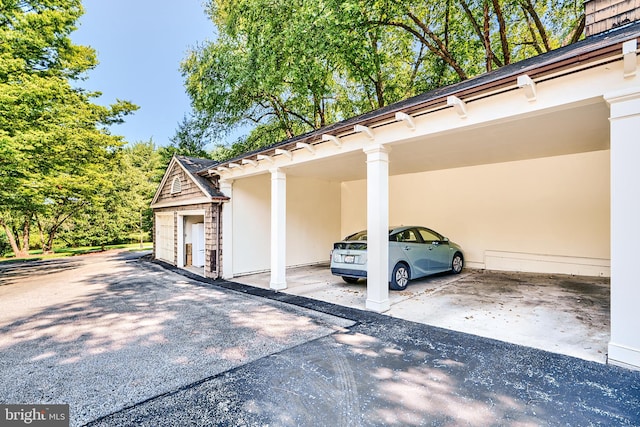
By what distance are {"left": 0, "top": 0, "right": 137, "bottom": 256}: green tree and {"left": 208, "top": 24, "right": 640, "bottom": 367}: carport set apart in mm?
5579

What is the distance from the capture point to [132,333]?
4.18 metres

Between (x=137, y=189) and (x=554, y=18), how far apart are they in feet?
77.9

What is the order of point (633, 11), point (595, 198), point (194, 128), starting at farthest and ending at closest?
point (194, 128)
point (595, 198)
point (633, 11)

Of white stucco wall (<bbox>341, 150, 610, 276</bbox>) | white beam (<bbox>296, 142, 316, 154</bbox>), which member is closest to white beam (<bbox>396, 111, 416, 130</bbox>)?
white beam (<bbox>296, 142, 316, 154</bbox>)

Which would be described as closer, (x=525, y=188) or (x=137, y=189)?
(x=525, y=188)

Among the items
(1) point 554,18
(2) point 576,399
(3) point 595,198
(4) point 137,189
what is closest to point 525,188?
(3) point 595,198

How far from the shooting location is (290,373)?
9.72 feet

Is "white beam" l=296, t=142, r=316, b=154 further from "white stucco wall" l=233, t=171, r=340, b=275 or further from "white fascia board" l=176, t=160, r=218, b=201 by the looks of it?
"white fascia board" l=176, t=160, r=218, b=201

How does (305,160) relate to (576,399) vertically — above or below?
above

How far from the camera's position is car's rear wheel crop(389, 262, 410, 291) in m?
6.12

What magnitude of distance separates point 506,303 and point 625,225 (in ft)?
8.94

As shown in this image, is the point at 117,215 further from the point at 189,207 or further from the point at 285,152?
the point at 285,152

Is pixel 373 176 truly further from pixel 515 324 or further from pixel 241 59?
pixel 241 59

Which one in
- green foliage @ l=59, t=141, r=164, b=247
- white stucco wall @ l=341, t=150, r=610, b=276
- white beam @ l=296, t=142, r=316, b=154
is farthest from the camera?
green foliage @ l=59, t=141, r=164, b=247
